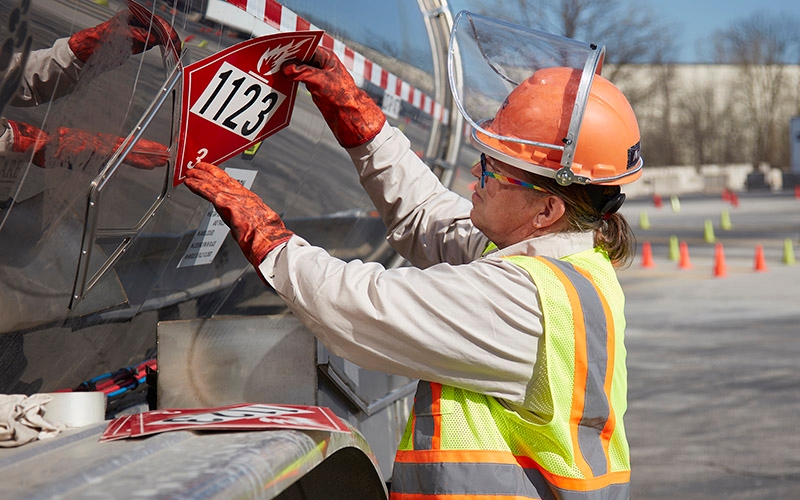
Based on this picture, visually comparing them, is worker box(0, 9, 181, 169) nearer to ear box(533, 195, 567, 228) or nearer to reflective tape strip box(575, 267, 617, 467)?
ear box(533, 195, 567, 228)

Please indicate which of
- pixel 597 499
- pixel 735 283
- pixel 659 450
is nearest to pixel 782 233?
pixel 735 283

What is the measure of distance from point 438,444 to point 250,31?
3.56 feet

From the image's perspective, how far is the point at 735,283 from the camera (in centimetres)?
1216

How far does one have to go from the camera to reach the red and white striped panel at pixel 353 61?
2.44 m

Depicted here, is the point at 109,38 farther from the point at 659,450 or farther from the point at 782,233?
the point at 782,233

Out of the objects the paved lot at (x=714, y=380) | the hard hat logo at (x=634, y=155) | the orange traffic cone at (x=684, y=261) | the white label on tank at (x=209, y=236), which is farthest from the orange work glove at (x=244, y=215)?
the orange traffic cone at (x=684, y=261)

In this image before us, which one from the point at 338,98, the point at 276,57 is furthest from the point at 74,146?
the point at 338,98

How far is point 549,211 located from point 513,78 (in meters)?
0.59

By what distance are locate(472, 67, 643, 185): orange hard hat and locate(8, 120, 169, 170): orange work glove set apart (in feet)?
2.51

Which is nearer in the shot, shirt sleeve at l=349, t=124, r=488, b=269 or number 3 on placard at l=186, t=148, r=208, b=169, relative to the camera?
number 3 on placard at l=186, t=148, r=208, b=169

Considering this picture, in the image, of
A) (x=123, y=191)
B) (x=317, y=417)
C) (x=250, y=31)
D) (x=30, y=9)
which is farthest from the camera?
(x=250, y=31)

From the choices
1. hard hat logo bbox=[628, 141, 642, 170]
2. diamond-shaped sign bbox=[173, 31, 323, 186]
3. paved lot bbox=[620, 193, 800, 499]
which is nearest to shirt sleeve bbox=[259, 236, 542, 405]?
diamond-shaped sign bbox=[173, 31, 323, 186]

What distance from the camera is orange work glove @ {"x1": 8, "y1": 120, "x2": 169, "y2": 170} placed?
171cm

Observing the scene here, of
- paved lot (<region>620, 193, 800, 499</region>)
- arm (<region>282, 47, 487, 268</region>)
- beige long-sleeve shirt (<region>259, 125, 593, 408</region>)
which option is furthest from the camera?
paved lot (<region>620, 193, 800, 499</region>)
